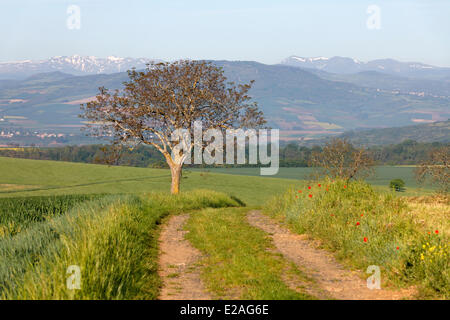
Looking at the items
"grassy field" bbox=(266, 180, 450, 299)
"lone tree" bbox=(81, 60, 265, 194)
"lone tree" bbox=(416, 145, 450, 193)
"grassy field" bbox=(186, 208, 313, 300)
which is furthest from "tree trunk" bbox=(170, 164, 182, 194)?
"lone tree" bbox=(416, 145, 450, 193)

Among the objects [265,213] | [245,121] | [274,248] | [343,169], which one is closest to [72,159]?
[343,169]

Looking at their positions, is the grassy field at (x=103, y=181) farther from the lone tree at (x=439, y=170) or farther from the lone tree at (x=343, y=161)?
the lone tree at (x=439, y=170)

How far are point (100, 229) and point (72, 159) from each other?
388 feet

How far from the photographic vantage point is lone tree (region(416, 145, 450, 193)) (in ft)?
131

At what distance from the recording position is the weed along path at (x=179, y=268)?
8.88 m

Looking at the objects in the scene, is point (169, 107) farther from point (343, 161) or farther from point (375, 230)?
point (343, 161)

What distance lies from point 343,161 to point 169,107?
21860mm

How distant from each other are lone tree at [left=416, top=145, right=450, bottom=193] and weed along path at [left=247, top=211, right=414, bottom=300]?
2820 centimetres

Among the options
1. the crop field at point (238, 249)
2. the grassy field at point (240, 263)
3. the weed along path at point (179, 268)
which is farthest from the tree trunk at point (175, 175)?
the weed along path at point (179, 268)

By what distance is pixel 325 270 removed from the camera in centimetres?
1099

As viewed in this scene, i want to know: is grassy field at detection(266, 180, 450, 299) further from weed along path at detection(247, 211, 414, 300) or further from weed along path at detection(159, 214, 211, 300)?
weed along path at detection(159, 214, 211, 300)

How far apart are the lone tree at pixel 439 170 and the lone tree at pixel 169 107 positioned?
17.3m

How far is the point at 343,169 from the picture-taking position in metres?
47.5

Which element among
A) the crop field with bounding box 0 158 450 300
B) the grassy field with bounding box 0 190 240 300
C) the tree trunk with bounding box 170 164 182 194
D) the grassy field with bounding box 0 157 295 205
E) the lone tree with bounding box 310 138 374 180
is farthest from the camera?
the grassy field with bounding box 0 157 295 205
